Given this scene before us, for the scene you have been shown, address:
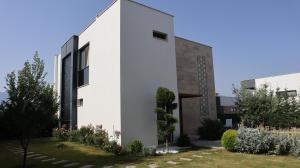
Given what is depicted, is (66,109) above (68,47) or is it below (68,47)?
below

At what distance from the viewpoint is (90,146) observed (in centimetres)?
1630

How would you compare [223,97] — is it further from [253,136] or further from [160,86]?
[253,136]

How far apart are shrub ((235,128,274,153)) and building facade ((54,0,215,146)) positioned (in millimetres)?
4582

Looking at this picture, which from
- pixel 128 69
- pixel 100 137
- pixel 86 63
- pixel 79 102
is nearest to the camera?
pixel 128 69

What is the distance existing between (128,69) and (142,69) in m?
1.04

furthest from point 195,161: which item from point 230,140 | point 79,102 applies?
point 79,102

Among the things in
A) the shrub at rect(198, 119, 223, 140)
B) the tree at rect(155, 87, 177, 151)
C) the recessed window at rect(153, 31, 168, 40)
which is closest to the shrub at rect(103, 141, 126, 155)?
the tree at rect(155, 87, 177, 151)

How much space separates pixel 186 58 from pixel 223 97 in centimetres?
953

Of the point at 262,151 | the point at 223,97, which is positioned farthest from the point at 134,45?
the point at 223,97

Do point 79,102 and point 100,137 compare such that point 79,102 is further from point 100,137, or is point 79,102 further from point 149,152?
point 149,152

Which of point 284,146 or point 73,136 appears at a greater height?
point 73,136

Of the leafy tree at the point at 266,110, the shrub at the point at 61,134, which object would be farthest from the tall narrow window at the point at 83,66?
the leafy tree at the point at 266,110

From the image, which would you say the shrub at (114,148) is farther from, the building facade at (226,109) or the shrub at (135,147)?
the building facade at (226,109)

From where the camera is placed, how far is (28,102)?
37.2 feet
